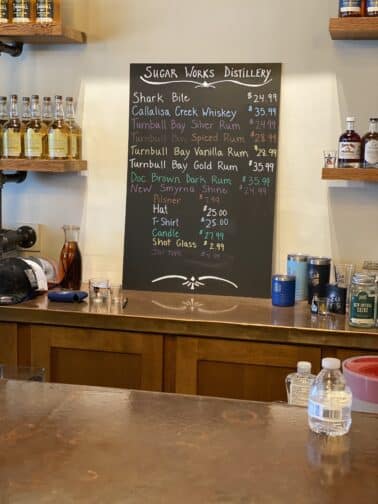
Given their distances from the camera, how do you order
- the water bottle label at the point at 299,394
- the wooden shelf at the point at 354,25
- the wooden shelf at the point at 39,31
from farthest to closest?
the wooden shelf at the point at 39,31 → the wooden shelf at the point at 354,25 → the water bottle label at the point at 299,394

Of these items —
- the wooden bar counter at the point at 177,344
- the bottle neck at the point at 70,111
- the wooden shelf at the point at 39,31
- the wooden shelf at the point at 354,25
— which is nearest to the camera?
the wooden bar counter at the point at 177,344

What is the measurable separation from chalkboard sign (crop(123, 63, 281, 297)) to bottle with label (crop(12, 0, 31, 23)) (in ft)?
1.51

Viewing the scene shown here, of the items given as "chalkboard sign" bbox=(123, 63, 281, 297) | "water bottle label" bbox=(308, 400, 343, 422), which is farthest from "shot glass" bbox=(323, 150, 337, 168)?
"water bottle label" bbox=(308, 400, 343, 422)

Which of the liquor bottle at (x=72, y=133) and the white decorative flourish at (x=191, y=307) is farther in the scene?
the liquor bottle at (x=72, y=133)

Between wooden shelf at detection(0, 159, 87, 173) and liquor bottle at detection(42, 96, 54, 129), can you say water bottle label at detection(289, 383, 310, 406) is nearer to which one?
wooden shelf at detection(0, 159, 87, 173)

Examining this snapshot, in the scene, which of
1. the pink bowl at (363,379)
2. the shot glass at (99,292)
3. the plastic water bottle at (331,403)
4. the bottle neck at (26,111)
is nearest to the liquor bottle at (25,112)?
the bottle neck at (26,111)

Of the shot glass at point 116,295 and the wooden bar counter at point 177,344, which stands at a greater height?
the shot glass at point 116,295

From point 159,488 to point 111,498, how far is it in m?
0.08

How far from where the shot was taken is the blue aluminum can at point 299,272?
303 centimetres

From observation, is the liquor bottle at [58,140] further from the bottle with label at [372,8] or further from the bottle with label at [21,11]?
the bottle with label at [372,8]

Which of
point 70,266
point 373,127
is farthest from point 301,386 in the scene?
point 70,266

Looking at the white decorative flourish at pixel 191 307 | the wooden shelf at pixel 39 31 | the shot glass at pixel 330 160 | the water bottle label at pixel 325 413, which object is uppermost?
the wooden shelf at pixel 39 31

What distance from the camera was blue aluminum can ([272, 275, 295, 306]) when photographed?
295 cm

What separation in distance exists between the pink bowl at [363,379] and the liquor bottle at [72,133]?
5.93 feet
